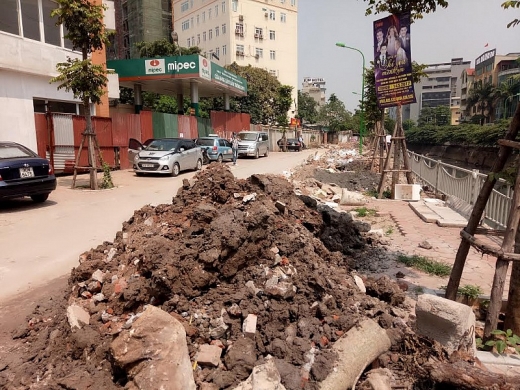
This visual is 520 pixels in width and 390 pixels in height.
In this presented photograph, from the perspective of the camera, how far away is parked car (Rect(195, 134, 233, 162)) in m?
22.7

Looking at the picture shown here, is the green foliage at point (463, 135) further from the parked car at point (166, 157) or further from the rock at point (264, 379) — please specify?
the rock at point (264, 379)

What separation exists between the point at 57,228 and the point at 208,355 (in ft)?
20.1

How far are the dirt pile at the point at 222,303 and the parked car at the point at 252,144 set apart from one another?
23.8 metres

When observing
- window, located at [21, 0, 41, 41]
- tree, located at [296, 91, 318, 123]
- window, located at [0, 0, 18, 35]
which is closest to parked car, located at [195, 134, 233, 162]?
window, located at [21, 0, 41, 41]

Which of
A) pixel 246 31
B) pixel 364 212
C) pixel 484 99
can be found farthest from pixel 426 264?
pixel 484 99

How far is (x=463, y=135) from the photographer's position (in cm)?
5147

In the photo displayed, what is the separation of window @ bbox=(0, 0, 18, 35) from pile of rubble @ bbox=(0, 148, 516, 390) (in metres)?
13.5

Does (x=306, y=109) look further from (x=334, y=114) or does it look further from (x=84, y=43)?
(x=84, y=43)

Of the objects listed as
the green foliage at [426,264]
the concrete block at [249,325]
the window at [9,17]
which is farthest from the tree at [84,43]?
the concrete block at [249,325]

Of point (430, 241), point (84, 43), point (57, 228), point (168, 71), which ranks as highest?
point (168, 71)

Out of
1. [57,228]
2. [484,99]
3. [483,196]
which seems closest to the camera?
[483,196]

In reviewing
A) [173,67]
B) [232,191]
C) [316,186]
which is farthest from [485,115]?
[232,191]

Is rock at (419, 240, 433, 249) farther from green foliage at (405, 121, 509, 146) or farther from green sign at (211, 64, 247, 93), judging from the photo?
green sign at (211, 64, 247, 93)

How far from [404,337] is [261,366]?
1.36m
